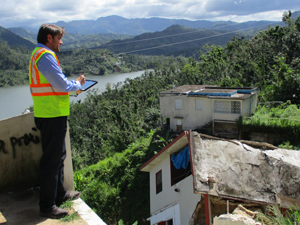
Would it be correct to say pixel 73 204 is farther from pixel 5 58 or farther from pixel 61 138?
pixel 5 58

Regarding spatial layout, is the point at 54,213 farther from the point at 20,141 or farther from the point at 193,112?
the point at 193,112

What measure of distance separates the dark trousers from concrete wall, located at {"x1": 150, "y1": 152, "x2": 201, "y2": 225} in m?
3.13

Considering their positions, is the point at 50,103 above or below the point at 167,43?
below

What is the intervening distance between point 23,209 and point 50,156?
77 centimetres

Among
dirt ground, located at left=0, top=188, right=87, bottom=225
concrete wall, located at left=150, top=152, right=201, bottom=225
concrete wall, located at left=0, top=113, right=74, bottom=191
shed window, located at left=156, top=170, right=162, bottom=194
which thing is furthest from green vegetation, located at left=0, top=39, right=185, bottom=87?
dirt ground, located at left=0, top=188, right=87, bottom=225

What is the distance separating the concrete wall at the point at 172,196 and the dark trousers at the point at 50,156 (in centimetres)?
313

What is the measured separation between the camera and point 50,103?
2.62m

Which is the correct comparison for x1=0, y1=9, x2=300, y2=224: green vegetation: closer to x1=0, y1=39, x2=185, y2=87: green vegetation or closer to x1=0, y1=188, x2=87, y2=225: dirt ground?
x1=0, y1=188, x2=87, y2=225: dirt ground

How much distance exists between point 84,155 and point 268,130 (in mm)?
17738

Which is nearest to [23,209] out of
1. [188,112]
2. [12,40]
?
[188,112]

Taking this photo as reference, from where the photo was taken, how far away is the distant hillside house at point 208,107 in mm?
17016

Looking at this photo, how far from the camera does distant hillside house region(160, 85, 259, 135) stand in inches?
670

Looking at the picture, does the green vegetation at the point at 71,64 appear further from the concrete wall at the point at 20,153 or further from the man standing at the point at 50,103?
the man standing at the point at 50,103

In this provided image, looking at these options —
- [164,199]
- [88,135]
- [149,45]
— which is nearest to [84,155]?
[88,135]
